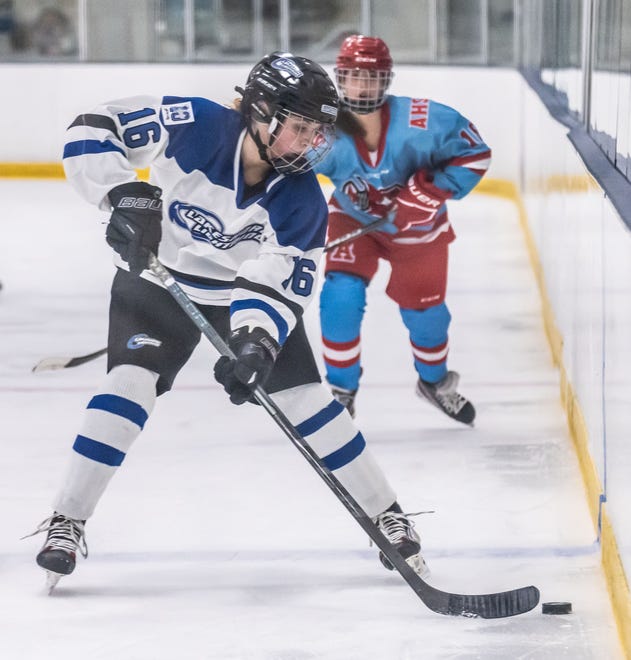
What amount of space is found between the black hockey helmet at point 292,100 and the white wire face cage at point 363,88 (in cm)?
88

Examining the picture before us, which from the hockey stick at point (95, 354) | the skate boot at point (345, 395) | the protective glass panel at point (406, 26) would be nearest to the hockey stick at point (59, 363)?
the hockey stick at point (95, 354)

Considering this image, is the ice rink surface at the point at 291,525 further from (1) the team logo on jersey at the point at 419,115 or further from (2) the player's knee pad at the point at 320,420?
(1) the team logo on jersey at the point at 419,115

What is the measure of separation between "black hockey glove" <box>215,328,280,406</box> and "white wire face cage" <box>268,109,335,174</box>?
29cm

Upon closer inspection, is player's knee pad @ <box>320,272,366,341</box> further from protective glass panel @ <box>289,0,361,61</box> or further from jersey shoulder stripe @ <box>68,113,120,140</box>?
protective glass panel @ <box>289,0,361,61</box>

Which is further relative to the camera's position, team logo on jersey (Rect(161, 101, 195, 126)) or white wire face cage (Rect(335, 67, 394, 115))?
white wire face cage (Rect(335, 67, 394, 115))

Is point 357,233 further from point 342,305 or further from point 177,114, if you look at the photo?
point 177,114

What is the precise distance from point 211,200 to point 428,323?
48.4 inches

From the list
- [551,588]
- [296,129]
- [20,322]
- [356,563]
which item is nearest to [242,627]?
[356,563]

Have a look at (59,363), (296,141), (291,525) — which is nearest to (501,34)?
(59,363)

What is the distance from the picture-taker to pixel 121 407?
2.43 meters

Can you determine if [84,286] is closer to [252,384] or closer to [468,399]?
[468,399]

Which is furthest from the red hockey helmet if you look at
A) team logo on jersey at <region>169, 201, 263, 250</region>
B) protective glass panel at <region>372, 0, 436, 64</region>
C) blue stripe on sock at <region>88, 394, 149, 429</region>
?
protective glass panel at <region>372, 0, 436, 64</region>

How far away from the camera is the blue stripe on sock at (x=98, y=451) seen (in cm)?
244

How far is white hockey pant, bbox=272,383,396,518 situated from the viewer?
8.29 feet
